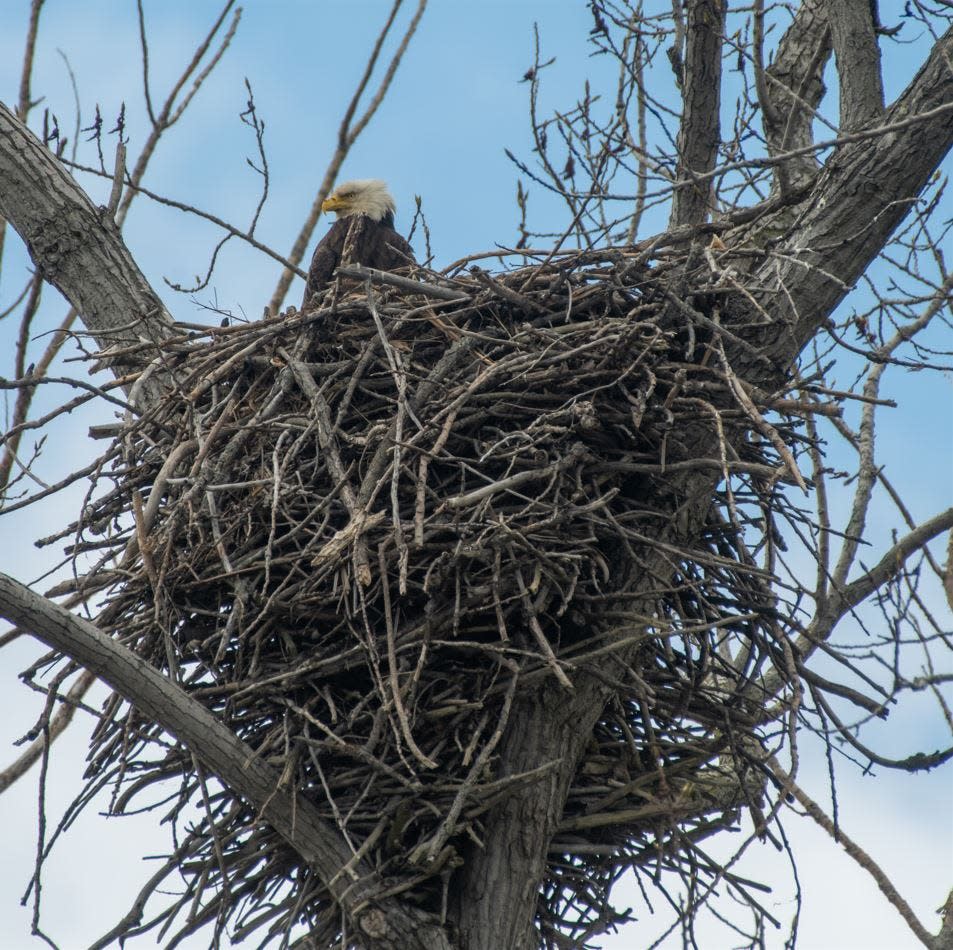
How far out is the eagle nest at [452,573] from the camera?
315 centimetres

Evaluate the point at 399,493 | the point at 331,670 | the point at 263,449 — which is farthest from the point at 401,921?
the point at 263,449

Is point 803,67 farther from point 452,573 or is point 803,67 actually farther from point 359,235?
point 452,573

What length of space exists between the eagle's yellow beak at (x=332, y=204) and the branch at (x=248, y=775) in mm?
3633

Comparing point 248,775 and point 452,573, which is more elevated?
point 452,573

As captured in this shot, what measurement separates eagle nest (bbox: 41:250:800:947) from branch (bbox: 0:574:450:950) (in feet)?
0.21

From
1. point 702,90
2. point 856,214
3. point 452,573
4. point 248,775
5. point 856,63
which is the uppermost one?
point 856,63

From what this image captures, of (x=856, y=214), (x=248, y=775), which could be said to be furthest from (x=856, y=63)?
(x=248, y=775)

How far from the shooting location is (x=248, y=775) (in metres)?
3.06

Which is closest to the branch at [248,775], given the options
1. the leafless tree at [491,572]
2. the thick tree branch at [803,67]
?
the leafless tree at [491,572]

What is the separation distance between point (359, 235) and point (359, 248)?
105 millimetres

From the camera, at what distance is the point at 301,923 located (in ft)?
11.0

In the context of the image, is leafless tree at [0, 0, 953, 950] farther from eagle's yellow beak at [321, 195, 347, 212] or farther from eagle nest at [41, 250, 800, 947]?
eagle's yellow beak at [321, 195, 347, 212]

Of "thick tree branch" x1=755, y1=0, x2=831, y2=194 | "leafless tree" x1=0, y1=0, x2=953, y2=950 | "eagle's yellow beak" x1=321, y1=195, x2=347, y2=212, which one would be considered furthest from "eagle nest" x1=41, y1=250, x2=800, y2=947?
"eagle's yellow beak" x1=321, y1=195, x2=347, y2=212

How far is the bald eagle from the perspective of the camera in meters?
5.20
